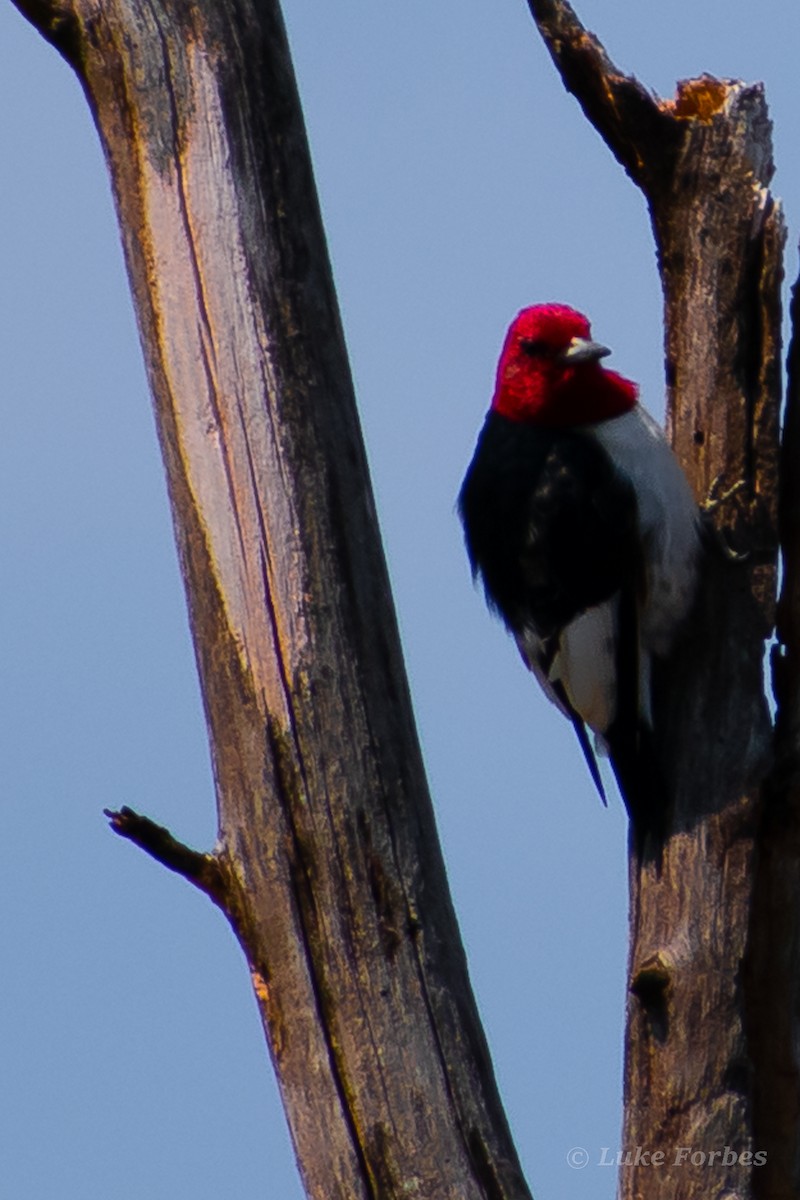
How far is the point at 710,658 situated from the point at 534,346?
1188 millimetres

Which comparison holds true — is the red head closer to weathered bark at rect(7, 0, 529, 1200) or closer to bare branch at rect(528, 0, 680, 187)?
bare branch at rect(528, 0, 680, 187)

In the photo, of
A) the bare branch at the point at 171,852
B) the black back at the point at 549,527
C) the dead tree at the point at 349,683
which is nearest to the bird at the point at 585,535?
the black back at the point at 549,527

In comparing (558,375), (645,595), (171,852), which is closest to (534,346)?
(558,375)

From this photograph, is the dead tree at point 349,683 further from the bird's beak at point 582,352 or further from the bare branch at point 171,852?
the bird's beak at point 582,352

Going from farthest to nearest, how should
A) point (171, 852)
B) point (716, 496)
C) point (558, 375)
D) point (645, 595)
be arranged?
point (558, 375)
point (645, 595)
point (716, 496)
point (171, 852)

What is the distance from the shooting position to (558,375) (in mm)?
4344

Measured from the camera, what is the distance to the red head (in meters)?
4.30

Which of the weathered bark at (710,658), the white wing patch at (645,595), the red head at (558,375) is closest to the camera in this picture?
the weathered bark at (710,658)

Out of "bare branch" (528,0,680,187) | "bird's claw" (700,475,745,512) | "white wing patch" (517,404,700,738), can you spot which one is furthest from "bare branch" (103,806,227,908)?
"bare branch" (528,0,680,187)

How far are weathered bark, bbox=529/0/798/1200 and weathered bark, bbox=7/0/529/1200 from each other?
556mm

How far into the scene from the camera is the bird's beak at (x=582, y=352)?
4.27m

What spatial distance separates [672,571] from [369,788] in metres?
1.18

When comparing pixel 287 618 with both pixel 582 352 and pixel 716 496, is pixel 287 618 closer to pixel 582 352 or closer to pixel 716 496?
pixel 716 496

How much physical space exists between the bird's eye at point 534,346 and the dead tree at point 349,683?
841 mm
